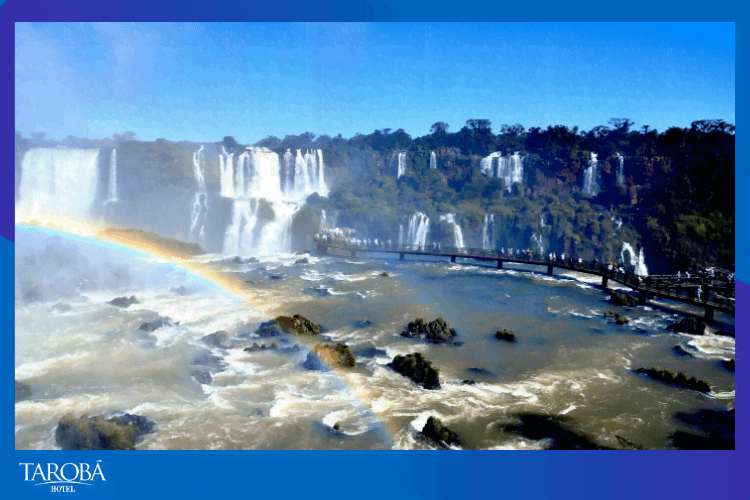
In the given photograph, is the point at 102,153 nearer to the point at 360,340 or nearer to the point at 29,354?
the point at 29,354

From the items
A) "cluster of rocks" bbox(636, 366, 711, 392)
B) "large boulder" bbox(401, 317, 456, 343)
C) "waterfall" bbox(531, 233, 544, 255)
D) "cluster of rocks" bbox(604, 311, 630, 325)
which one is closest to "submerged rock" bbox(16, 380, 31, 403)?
"large boulder" bbox(401, 317, 456, 343)

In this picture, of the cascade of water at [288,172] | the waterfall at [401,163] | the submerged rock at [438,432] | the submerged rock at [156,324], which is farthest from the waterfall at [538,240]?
the submerged rock at [438,432]

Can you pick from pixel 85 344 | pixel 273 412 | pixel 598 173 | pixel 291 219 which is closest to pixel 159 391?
pixel 273 412

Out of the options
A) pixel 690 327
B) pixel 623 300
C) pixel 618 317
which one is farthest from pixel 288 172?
pixel 690 327

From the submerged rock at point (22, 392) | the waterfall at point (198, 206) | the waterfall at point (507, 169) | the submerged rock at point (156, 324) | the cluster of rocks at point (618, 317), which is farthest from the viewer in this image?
the waterfall at point (507, 169)

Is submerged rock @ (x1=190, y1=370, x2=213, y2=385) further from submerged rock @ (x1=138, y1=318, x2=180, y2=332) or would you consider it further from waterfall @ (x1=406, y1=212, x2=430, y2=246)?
waterfall @ (x1=406, y1=212, x2=430, y2=246)

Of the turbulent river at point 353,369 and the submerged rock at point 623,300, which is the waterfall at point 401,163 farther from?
the submerged rock at point 623,300

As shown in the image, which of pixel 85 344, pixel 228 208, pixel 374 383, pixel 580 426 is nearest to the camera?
pixel 580 426

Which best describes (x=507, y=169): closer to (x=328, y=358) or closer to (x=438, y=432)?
(x=328, y=358)
